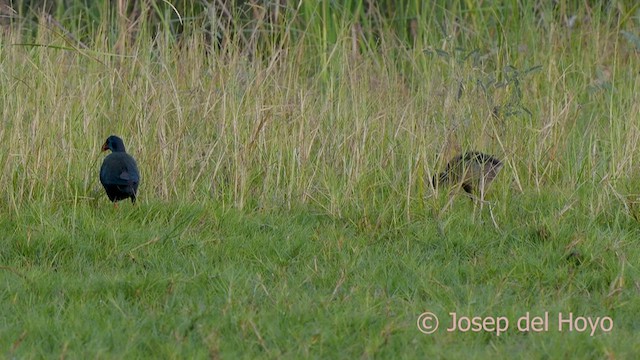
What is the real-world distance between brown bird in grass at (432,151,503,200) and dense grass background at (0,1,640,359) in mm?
132

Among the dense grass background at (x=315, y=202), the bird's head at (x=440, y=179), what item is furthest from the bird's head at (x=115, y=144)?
the bird's head at (x=440, y=179)

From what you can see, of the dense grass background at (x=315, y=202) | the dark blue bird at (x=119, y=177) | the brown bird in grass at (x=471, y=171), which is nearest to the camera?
the dense grass background at (x=315, y=202)

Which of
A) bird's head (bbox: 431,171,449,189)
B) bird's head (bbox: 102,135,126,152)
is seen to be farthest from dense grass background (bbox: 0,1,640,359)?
bird's head (bbox: 102,135,126,152)

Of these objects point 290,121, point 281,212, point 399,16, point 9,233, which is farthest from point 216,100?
point 399,16

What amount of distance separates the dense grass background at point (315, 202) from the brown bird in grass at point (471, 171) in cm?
13

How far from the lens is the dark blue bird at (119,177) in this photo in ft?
18.4

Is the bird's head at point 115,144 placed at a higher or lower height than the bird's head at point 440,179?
higher

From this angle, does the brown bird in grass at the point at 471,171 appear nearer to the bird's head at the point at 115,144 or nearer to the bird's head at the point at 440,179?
the bird's head at the point at 440,179

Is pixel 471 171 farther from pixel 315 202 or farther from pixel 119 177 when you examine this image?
pixel 119 177

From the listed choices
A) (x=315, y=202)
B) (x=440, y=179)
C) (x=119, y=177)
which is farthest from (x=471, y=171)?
(x=119, y=177)

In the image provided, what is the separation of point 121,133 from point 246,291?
2441mm

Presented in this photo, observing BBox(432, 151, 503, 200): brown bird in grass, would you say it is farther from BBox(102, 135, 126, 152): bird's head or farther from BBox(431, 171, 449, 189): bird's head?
BBox(102, 135, 126, 152): bird's head

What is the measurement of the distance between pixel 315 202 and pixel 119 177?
3.87 ft

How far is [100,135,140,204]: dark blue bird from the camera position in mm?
5598
